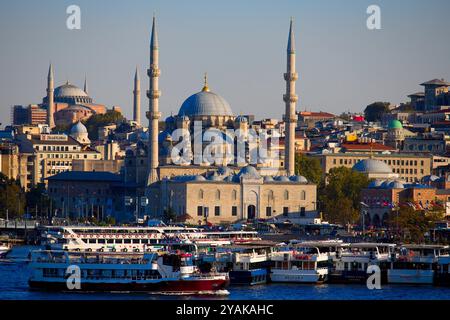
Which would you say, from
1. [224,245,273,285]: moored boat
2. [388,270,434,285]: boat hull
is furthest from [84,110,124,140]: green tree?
[388,270,434,285]: boat hull

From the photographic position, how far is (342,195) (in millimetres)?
74938

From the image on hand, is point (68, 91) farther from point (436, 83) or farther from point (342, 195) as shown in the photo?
point (342, 195)

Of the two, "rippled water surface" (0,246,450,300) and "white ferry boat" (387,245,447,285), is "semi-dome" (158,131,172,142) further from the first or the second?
"white ferry boat" (387,245,447,285)

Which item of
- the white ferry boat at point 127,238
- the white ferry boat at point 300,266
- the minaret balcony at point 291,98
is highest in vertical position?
the minaret balcony at point 291,98

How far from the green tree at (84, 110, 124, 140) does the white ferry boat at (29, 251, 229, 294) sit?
7873 cm

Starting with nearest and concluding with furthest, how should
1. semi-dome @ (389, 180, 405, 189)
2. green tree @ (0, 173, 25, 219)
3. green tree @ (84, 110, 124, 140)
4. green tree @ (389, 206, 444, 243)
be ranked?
green tree @ (389, 206, 444, 243), semi-dome @ (389, 180, 405, 189), green tree @ (0, 173, 25, 219), green tree @ (84, 110, 124, 140)

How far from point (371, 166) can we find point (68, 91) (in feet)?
202

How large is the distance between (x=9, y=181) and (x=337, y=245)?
127 ft

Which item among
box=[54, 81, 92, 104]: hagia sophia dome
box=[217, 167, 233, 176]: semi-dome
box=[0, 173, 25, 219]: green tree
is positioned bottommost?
box=[0, 173, 25, 219]: green tree

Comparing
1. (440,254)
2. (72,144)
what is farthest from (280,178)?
(440,254)

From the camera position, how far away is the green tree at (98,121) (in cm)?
11950

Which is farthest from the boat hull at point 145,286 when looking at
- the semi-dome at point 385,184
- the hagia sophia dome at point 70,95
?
the hagia sophia dome at point 70,95

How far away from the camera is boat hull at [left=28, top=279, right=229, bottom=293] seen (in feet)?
124

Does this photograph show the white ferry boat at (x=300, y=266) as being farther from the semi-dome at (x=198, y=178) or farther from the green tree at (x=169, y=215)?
the semi-dome at (x=198, y=178)
